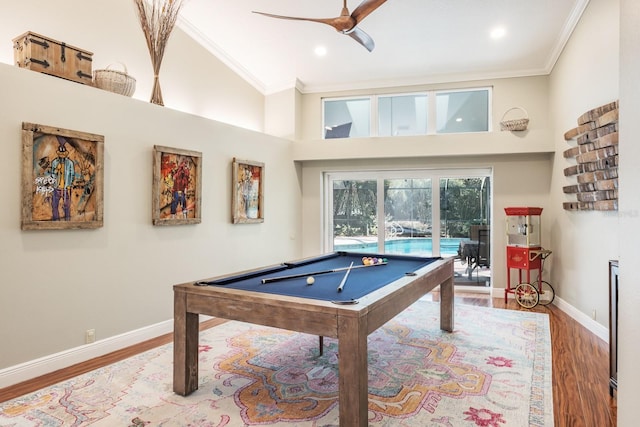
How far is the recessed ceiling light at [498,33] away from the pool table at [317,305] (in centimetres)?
314

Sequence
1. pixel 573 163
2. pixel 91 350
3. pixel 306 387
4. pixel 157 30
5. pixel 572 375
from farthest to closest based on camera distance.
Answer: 1. pixel 573 163
2. pixel 157 30
3. pixel 91 350
4. pixel 572 375
5. pixel 306 387

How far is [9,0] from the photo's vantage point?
3303 mm

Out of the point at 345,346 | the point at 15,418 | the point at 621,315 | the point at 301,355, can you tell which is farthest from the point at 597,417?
the point at 15,418

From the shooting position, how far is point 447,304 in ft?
13.2

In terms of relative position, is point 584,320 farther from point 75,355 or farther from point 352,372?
point 75,355

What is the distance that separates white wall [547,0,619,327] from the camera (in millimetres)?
3676

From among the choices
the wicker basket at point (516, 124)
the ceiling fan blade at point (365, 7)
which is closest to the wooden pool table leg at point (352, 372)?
the ceiling fan blade at point (365, 7)

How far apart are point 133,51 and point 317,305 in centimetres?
371

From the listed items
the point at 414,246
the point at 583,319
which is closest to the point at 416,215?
the point at 414,246

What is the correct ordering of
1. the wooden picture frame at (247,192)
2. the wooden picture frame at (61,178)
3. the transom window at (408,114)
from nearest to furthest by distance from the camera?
the wooden picture frame at (61,178), the wooden picture frame at (247,192), the transom window at (408,114)

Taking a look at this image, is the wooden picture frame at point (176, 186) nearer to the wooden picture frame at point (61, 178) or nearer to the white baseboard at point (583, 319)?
the wooden picture frame at point (61, 178)

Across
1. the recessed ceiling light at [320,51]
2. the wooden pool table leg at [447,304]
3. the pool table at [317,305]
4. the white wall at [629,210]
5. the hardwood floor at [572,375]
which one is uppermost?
the recessed ceiling light at [320,51]

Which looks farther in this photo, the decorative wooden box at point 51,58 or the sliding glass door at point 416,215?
the sliding glass door at point 416,215

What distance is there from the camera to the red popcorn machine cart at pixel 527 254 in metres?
5.27
